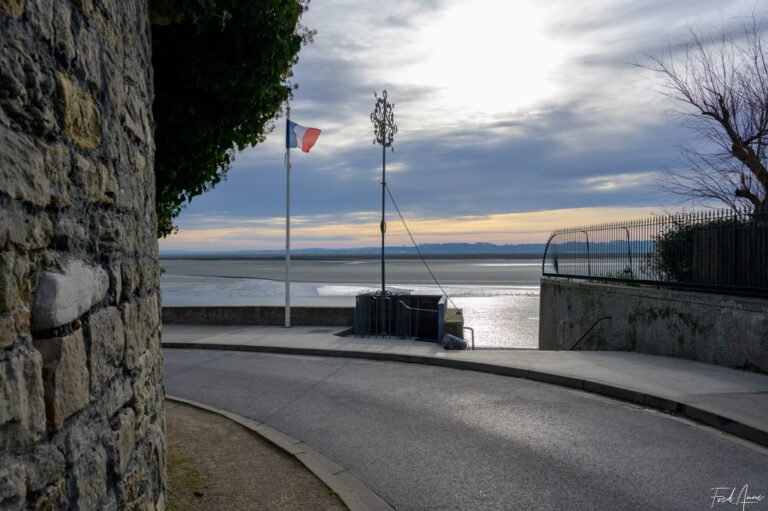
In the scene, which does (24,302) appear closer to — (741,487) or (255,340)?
(741,487)

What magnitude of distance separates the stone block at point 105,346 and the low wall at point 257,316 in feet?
51.4

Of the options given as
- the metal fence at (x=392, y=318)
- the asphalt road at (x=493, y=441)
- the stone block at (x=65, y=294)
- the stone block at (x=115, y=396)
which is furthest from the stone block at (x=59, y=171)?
the metal fence at (x=392, y=318)

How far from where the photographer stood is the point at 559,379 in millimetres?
10156

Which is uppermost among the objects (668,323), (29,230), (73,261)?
(29,230)

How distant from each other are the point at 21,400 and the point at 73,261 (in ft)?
2.35

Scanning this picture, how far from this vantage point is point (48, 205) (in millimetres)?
2361

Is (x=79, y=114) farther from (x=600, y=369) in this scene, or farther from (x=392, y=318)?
(x=392, y=318)

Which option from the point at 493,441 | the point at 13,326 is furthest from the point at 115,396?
the point at 493,441

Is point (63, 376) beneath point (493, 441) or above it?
above

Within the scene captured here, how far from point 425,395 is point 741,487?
15.2 ft

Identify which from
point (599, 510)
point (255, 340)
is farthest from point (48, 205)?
point (255, 340)

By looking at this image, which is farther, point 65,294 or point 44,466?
point 65,294

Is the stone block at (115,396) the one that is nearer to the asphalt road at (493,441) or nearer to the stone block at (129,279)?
the stone block at (129,279)

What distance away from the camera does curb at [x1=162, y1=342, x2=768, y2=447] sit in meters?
7.31
